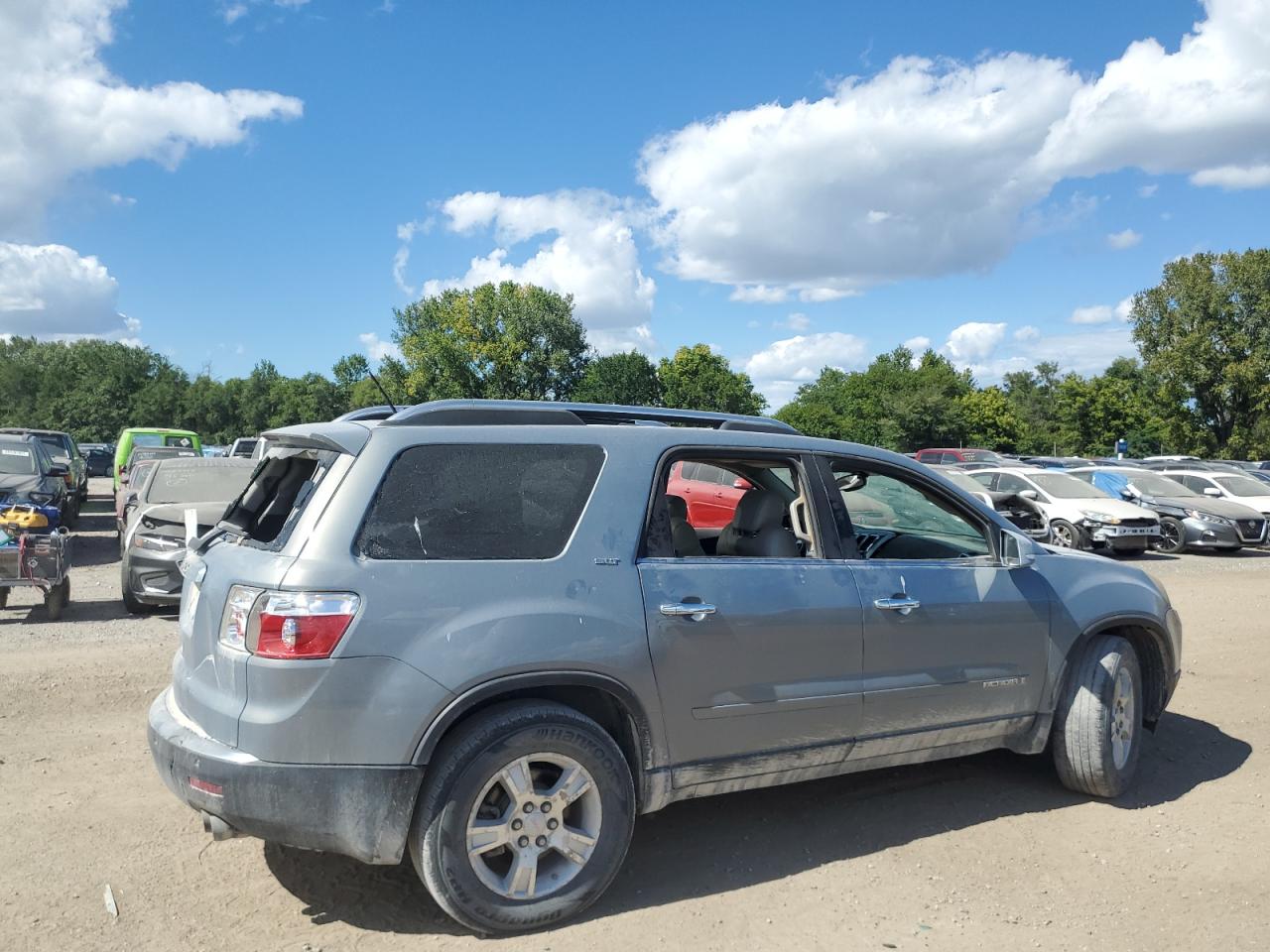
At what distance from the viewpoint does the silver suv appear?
10.9 feet

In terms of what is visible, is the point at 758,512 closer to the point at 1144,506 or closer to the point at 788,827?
the point at 788,827

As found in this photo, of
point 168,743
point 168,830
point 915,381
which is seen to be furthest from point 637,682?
point 915,381

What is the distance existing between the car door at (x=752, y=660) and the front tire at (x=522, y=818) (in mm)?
344

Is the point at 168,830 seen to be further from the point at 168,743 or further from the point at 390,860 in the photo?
the point at 390,860

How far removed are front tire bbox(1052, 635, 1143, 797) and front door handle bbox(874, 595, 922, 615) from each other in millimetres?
1191

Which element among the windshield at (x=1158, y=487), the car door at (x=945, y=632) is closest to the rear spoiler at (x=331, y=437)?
the car door at (x=945, y=632)

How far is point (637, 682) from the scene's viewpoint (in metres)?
3.68

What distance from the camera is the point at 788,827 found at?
464cm

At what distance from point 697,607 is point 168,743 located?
1984mm

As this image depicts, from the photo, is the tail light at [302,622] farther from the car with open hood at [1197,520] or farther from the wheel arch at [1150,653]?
the car with open hood at [1197,520]

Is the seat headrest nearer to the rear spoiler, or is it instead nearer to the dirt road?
the dirt road

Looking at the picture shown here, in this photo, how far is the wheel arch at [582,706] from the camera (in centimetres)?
337

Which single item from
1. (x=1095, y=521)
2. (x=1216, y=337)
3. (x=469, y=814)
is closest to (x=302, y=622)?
(x=469, y=814)

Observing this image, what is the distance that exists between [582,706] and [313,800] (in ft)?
3.31
